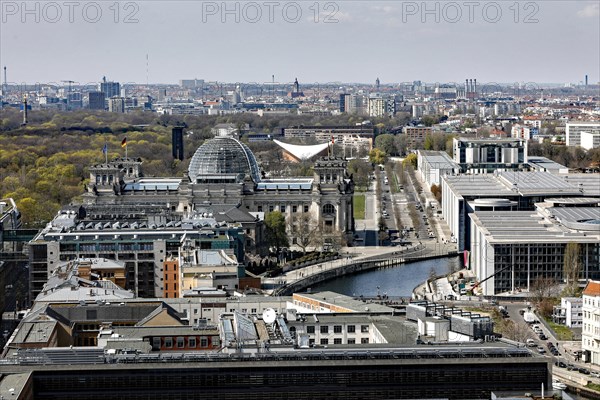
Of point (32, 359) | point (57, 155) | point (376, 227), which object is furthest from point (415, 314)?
point (57, 155)

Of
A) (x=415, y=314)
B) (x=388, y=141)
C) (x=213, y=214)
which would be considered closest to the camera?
(x=415, y=314)

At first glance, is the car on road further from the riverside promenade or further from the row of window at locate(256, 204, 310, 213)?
the row of window at locate(256, 204, 310, 213)

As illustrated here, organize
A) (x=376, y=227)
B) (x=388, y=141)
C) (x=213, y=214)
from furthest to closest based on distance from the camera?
1. (x=388, y=141)
2. (x=376, y=227)
3. (x=213, y=214)

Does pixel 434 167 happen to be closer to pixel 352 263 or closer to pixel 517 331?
pixel 352 263

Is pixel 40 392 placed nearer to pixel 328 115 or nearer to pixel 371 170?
pixel 371 170

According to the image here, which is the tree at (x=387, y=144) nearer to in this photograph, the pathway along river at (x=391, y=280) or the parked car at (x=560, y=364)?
the pathway along river at (x=391, y=280)

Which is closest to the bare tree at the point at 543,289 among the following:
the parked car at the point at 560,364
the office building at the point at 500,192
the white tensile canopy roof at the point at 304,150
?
the parked car at the point at 560,364

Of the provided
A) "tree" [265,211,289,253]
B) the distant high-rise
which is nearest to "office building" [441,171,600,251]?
"tree" [265,211,289,253]
